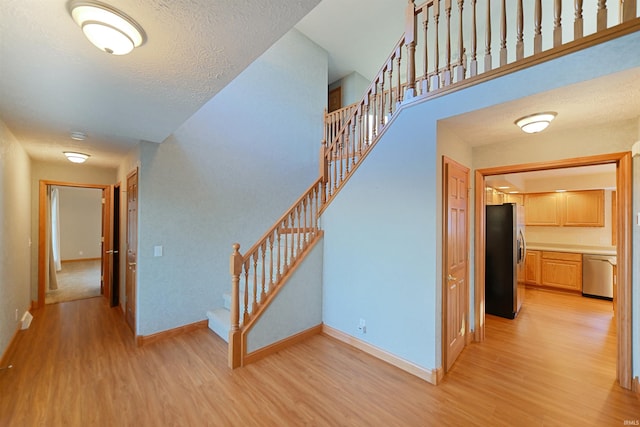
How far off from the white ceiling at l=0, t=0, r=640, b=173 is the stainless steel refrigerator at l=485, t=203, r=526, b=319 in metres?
1.70

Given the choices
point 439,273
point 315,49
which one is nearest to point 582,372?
point 439,273

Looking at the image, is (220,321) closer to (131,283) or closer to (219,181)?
(131,283)

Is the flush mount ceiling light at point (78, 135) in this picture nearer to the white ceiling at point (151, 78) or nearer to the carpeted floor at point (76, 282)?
the white ceiling at point (151, 78)

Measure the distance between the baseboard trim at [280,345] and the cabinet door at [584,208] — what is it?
5.99 metres

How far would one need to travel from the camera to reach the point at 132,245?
11.2ft

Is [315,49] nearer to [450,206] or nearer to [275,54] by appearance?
[275,54]

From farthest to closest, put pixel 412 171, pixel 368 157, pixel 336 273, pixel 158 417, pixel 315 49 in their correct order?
pixel 315 49 < pixel 336 273 < pixel 368 157 < pixel 412 171 < pixel 158 417

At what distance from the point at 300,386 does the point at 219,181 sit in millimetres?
2754

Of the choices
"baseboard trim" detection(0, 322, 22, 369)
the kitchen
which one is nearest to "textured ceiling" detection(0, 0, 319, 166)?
"baseboard trim" detection(0, 322, 22, 369)

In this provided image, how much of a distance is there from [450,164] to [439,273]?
1084 millimetres

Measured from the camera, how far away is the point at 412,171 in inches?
103

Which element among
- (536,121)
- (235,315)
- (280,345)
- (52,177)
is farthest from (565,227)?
(52,177)

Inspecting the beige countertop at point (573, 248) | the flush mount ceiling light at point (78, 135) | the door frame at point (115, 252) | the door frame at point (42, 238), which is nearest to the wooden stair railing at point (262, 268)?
the flush mount ceiling light at point (78, 135)

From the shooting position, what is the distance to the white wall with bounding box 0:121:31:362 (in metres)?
2.67
